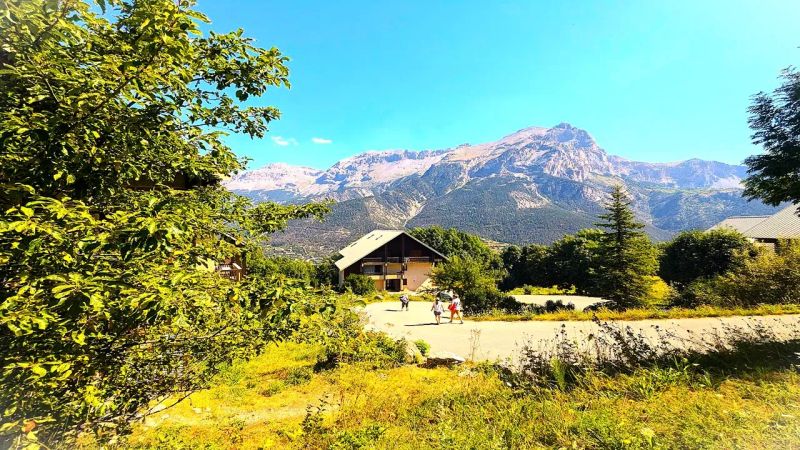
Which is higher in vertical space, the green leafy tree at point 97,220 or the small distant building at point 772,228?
the small distant building at point 772,228

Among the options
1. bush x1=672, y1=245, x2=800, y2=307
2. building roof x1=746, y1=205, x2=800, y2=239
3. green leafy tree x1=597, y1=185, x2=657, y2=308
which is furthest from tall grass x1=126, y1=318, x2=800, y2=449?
building roof x1=746, y1=205, x2=800, y2=239

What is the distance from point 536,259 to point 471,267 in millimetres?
42675

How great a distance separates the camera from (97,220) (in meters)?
2.60

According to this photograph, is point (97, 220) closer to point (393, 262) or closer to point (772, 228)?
point (393, 262)

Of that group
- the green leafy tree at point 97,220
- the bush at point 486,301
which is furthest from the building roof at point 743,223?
the green leafy tree at point 97,220

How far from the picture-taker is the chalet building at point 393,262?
59.5 metres

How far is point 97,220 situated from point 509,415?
20.7 feet

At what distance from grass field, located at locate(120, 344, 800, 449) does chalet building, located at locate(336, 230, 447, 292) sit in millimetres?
49587

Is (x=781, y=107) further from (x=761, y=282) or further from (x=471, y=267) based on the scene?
(x=471, y=267)

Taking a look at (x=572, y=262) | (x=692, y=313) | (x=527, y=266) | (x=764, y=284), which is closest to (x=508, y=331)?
(x=692, y=313)

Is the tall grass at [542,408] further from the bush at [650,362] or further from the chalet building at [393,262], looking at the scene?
the chalet building at [393,262]

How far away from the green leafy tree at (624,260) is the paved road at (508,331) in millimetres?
8767

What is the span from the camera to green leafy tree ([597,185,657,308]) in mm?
25891

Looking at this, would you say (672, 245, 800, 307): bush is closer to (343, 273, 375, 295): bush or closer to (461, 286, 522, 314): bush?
(461, 286, 522, 314): bush
